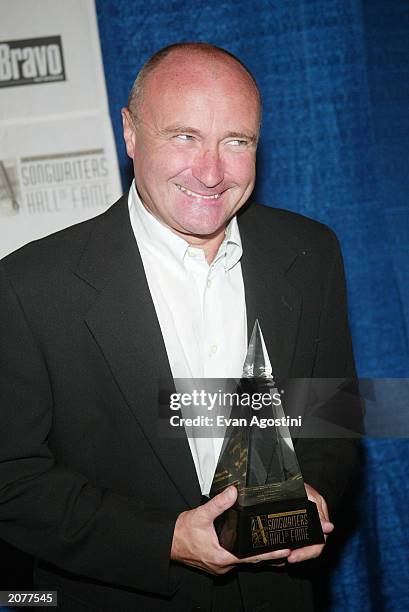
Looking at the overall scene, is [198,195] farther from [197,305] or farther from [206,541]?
[206,541]

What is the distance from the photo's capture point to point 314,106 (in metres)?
2.34

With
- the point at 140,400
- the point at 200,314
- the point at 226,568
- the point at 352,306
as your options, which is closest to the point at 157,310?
the point at 200,314

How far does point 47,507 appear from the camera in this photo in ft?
A: 4.62

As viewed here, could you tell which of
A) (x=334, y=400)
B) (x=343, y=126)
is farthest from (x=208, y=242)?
(x=343, y=126)

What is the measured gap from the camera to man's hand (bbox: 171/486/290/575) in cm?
129

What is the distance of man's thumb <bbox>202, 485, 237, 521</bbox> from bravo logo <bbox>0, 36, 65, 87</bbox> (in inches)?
59.4

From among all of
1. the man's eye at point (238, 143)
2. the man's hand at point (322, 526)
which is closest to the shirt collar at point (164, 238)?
the man's eye at point (238, 143)

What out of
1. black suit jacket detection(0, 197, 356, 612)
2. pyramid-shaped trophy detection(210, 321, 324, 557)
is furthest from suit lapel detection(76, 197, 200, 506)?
pyramid-shaped trophy detection(210, 321, 324, 557)

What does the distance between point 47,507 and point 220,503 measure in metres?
0.35

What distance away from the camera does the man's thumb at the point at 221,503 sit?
1273 mm

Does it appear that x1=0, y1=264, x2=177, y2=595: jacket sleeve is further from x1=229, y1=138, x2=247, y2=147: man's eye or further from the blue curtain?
the blue curtain

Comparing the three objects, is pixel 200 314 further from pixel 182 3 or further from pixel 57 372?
pixel 182 3

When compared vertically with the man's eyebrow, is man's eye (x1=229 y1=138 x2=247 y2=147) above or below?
below

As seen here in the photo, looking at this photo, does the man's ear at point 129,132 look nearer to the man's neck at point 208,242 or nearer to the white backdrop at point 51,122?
the man's neck at point 208,242
